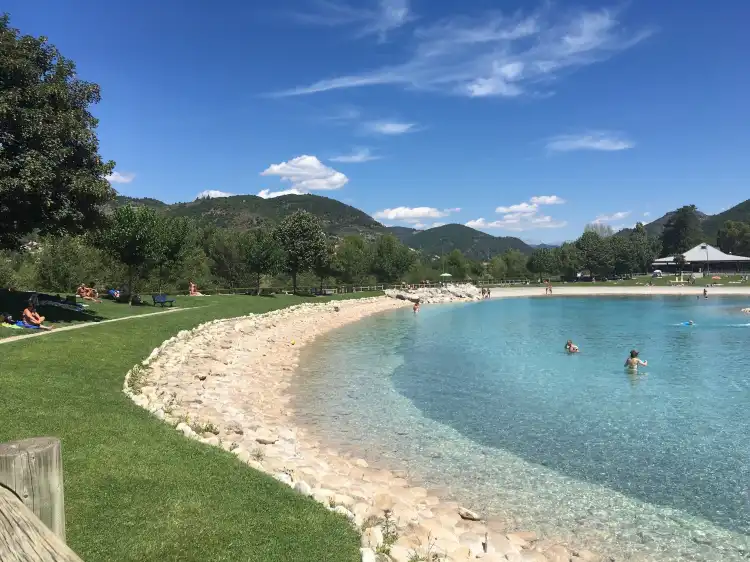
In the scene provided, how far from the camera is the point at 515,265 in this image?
138m

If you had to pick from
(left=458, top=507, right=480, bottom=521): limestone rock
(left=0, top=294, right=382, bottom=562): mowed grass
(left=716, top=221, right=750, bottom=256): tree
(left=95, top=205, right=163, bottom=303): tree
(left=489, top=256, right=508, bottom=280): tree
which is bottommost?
(left=458, top=507, right=480, bottom=521): limestone rock

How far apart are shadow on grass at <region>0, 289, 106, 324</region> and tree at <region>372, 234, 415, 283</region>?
225 ft

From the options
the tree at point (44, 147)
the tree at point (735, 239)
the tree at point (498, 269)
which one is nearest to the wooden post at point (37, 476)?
the tree at point (44, 147)

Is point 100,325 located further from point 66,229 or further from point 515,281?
point 515,281

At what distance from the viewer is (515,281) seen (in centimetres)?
13012

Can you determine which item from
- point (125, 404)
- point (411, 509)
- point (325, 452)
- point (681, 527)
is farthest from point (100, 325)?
point (681, 527)

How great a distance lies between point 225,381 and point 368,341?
54.8 feet

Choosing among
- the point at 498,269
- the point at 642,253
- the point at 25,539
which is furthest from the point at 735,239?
the point at 25,539

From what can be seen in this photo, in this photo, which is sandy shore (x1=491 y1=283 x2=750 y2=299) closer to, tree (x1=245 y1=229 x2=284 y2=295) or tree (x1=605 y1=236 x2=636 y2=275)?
tree (x1=605 y1=236 x2=636 y2=275)

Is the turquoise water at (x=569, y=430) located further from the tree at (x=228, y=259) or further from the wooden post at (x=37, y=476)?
the tree at (x=228, y=259)

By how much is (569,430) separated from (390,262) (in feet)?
264

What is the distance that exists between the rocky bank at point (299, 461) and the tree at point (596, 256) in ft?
395

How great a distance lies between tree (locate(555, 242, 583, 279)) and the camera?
433 feet

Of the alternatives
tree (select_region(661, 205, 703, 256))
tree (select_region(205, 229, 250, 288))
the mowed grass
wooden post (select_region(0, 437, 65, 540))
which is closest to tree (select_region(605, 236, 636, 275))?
tree (select_region(661, 205, 703, 256))
